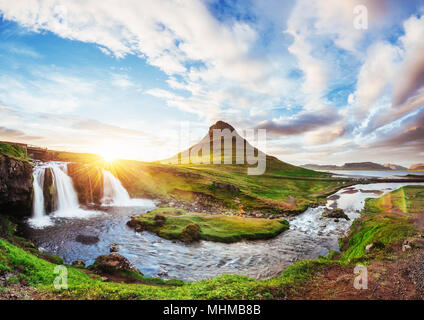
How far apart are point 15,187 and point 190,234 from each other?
32.3 metres

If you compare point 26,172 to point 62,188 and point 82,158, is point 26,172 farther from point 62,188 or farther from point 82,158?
point 82,158

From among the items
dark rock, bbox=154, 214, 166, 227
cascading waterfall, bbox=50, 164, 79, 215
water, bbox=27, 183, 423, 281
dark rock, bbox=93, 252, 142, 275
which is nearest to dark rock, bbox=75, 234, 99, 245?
water, bbox=27, 183, 423, 281

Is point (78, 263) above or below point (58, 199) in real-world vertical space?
below

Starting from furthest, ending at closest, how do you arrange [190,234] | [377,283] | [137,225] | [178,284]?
[137,225] → [190,234] → [178,284] → [377,283]

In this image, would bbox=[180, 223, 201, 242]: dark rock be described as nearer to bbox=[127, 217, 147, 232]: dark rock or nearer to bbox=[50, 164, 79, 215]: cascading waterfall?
bbox=[127, 217, 147, 232]: dark rock

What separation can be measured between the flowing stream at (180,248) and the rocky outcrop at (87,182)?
1443 centimetres

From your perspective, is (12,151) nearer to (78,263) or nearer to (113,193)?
(113,193)

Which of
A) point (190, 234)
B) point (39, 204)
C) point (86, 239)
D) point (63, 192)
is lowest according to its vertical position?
point (190, 234)

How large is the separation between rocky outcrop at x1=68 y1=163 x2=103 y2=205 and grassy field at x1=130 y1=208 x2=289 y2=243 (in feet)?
77.0

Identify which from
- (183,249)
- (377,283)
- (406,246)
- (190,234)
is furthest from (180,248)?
(406,246)

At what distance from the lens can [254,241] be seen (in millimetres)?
34938

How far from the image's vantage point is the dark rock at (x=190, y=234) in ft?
107

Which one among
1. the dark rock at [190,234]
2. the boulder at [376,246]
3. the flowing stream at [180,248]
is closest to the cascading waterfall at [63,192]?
the flowing stream at [180,248]

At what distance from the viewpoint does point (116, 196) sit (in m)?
59.7
